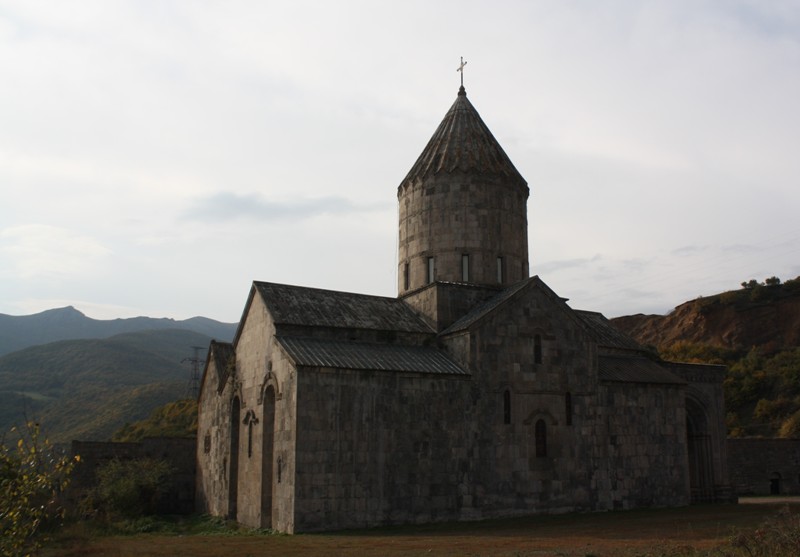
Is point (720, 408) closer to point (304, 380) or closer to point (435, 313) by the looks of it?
point (435, 313)

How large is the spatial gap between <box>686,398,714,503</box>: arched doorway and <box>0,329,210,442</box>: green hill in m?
35.1

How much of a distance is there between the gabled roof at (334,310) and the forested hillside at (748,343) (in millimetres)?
24092

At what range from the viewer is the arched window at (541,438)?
1964 cm

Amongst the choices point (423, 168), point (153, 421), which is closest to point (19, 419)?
point (153, 421)

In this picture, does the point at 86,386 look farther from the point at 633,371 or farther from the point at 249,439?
the point at 633,371

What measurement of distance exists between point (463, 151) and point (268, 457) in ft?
38.1

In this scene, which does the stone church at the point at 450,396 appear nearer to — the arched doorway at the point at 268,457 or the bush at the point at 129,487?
the arched doorway at the point at 268,457

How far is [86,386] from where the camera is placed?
229 ft

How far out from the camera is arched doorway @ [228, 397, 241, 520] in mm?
20875

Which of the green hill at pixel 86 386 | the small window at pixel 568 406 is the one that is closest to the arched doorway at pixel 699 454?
the small window at pixel 568 406

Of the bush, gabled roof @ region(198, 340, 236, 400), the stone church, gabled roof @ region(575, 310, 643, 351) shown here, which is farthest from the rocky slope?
the bush

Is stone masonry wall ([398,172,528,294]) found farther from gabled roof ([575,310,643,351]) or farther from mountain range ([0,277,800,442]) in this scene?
→ mountain range ([0,277,800,442])

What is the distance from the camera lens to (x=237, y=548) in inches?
550

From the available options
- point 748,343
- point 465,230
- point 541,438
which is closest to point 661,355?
point 748,343
